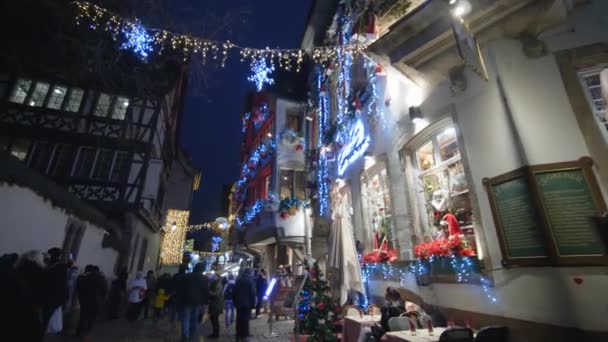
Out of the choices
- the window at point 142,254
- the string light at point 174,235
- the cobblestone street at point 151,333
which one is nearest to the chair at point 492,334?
the cobblestone street at point 151,333

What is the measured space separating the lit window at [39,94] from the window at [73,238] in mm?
8182

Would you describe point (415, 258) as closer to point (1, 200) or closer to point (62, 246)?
point (1, 200)

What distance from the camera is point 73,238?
8727 millimetres

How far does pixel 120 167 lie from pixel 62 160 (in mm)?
2172

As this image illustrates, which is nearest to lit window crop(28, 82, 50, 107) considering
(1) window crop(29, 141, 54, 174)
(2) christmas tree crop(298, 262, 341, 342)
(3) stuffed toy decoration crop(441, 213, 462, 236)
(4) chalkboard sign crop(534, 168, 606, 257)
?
(1) window crop(29, 141, 54, 174)

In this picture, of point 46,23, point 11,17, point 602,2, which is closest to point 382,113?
point 602,2

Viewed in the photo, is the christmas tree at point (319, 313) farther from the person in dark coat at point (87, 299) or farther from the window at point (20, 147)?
the window at point (20, 147)

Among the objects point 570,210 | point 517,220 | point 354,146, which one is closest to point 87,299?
point 354,146

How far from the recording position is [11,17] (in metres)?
8.96

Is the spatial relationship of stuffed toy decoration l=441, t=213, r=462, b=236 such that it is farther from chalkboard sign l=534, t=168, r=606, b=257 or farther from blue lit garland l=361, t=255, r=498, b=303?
chalkboard sign l=534, t=168, r=606, b=257

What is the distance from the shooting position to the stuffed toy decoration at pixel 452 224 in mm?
4984

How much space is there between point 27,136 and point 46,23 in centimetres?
618

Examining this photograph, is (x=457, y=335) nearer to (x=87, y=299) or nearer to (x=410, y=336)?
(x=410, y=336)

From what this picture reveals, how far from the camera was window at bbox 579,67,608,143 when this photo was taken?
389cm
